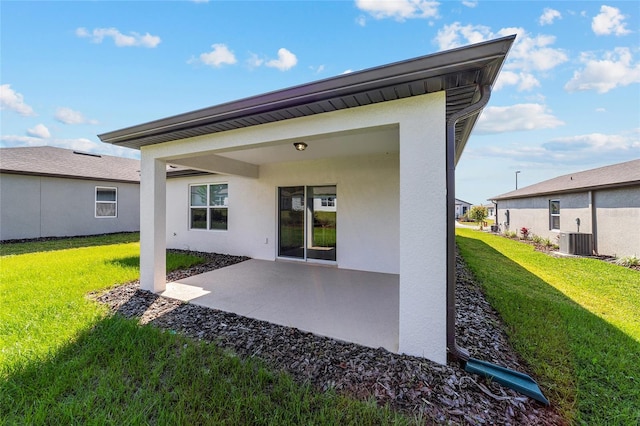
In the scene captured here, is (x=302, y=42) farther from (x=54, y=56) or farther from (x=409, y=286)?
(x=409, y=286)

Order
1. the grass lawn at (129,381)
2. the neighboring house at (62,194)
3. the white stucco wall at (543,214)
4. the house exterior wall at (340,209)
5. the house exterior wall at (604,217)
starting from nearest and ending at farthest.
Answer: the grass lawn at (129,381) → the house exterior wall at (340,209) → the house exterior wall at (604,217) → the white stucco wall at (543,214) → the neighboring house at (62,194)

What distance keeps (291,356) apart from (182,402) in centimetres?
113

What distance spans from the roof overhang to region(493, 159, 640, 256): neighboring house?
946cm

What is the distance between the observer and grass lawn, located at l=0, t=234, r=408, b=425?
206cm

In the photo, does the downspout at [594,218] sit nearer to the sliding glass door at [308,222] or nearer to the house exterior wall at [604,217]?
the house exterior wall at [604,217]

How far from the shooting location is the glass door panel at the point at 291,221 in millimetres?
7953

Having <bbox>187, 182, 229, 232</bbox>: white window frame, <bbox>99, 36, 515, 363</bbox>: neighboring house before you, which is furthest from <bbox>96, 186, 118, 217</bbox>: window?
<bbox>99, 36, 515, 363</bbox>: neighboring house

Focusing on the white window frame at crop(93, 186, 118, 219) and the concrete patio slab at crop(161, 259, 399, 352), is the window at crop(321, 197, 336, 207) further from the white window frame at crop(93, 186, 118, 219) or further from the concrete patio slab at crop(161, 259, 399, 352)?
the white window frame at crop(93, 186, 118, 219)

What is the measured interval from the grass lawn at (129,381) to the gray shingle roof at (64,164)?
36.3ft

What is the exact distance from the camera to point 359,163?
6.94 m

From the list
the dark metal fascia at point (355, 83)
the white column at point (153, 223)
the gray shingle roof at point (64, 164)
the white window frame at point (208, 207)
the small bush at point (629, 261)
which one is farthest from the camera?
the gray shingle roof at point (64, 164)

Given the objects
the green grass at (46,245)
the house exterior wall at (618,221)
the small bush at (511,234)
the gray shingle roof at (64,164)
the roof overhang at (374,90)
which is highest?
the gray shingle roof at (64,164)

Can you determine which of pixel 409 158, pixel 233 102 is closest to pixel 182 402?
pixel 409 158

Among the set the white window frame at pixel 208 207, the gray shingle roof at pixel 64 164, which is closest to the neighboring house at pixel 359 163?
the white window frame at pixel 208 207
